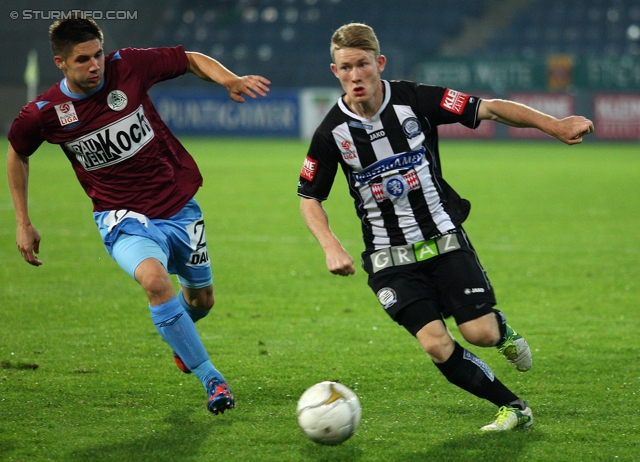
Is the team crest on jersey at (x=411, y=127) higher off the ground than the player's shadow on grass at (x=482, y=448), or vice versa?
the team crest on jersey at (x=411, y=127)

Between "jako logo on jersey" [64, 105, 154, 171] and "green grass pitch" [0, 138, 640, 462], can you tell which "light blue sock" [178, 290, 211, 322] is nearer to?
"green grass pitch" [0, 138, 640, 462]

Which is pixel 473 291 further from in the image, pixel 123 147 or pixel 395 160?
pixel 123 147

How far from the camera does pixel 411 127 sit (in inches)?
175

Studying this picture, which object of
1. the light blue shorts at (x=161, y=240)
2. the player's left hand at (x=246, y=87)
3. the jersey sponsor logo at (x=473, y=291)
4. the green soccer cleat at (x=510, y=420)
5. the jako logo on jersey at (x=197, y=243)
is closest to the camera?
the green soccer cleat at (x=510, y=420)

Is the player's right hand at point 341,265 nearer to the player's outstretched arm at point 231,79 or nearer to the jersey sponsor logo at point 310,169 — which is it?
the jersey sponsor logo at point 310,169

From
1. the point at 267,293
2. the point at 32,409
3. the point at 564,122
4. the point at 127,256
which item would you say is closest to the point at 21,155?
the point at 127,256

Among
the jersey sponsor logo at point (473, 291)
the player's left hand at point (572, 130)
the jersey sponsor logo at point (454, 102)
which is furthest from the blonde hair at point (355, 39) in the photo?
the jersey sponsor logo at point (473, 291)

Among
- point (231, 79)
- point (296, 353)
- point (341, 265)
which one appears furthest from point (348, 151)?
point (296, 353)

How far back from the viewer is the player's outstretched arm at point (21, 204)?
15.8 feet

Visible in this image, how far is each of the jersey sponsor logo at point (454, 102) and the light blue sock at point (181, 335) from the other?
5.54ft

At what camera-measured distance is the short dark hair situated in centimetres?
465

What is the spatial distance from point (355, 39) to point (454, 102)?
0.61 meters

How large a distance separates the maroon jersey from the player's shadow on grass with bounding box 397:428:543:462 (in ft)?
6.45

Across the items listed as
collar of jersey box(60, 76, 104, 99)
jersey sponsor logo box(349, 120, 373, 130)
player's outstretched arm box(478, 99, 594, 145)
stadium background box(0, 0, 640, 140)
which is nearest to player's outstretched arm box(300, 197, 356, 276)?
jersey sponsor logo box(349, 120, 373, 130)
